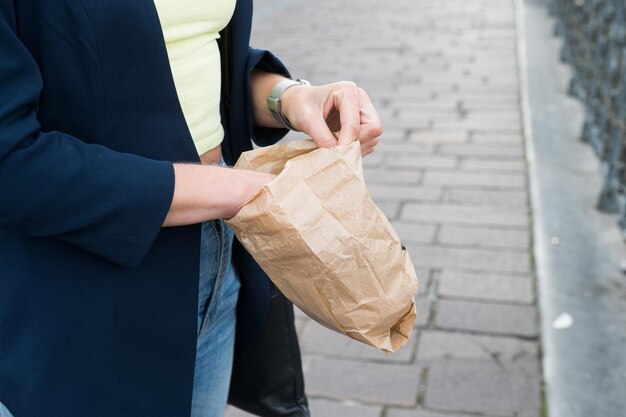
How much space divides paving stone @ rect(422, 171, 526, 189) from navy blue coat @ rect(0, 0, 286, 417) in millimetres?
3373

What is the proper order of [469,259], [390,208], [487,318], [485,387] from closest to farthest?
[485,387], [487,318], [469,259], [390,208]

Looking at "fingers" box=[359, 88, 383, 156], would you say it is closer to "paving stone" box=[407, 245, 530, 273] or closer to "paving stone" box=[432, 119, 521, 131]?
"paving stone" box=[407, 245, 530, 273]

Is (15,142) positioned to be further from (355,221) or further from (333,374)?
(333,374)

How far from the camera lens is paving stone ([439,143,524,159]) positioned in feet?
15.9

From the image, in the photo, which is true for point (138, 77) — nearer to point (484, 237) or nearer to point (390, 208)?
point (484, 237)

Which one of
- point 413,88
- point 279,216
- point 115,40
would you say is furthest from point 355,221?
point 413,88

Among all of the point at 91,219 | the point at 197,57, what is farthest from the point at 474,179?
the point at 91,219

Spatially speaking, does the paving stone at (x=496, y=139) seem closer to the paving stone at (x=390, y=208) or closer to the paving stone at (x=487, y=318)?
the paving stone at (x=390, y=208)

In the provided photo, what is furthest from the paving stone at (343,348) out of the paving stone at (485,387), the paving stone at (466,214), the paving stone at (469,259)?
the paving stone at (466,214)

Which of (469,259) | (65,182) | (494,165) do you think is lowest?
(494,165)

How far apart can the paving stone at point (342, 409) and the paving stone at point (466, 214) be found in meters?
1.55

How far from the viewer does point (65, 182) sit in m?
0.98

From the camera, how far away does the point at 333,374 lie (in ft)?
9.12

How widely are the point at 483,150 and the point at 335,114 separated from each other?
3.69 m
